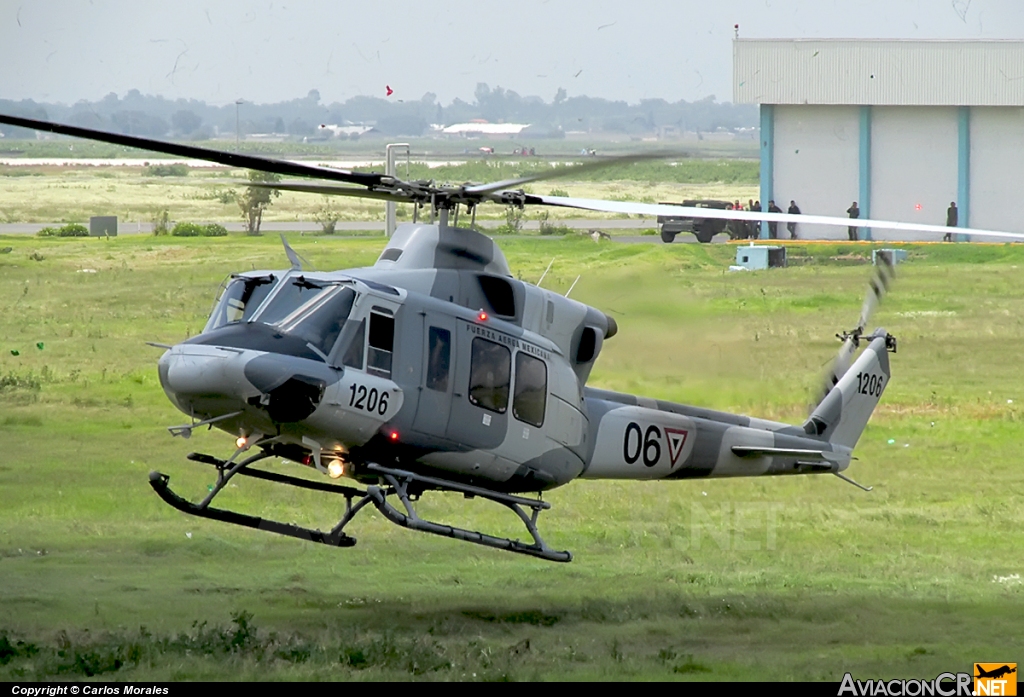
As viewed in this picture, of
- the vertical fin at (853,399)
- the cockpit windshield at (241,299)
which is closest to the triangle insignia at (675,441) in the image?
the vertical fin at (853,399)

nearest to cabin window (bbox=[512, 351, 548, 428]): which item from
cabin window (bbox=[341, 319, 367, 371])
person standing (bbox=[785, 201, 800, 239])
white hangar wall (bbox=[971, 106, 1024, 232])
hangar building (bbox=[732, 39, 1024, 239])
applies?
cabin window (bbox=[341, 319, 367, 371])

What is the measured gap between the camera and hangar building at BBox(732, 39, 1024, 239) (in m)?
48.9

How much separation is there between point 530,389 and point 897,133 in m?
40.8

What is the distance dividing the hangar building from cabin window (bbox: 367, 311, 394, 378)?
130 feet

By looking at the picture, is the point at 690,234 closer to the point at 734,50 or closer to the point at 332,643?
the point at 734,50

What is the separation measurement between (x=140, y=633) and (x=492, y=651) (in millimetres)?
2514

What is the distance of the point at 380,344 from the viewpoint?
34.9 ft

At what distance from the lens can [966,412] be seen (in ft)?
75.4

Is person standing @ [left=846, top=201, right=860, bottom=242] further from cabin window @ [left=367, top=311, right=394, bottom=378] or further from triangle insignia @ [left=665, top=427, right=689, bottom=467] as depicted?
cabin window @ [left=367, top=311, right=394, bottom=378]

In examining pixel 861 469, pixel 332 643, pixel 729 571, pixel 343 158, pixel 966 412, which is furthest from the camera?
pixel 343 158

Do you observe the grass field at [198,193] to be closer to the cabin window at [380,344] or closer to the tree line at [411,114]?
the tree line at [411,114]

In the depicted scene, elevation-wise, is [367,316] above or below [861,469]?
above

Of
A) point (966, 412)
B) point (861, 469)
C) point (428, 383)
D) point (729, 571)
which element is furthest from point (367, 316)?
point (966, 412)

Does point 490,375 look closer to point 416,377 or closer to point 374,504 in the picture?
point 416,377
